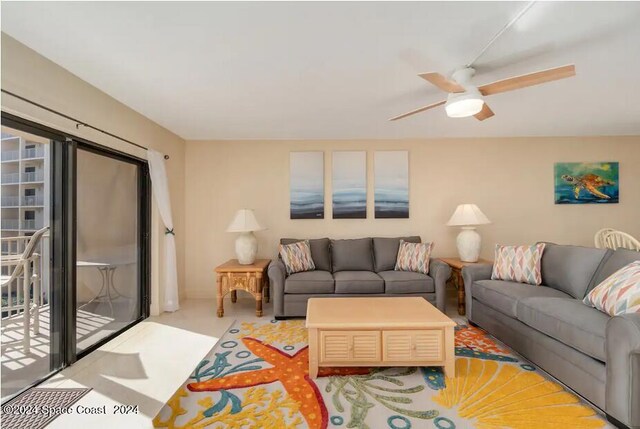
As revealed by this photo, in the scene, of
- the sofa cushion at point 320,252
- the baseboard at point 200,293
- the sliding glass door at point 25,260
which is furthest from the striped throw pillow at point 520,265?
the sliding glass door at point 25,260

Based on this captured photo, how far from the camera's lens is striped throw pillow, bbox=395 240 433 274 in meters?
3.84

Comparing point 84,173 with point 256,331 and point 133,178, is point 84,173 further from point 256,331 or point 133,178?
point 256,331

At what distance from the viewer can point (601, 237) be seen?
4355 millimetres

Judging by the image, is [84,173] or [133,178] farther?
[133,178]

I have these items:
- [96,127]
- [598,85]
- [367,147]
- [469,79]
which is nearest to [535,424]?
[469,79]

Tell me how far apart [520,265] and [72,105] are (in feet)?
14.4

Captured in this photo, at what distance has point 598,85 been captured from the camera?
2.78 metres

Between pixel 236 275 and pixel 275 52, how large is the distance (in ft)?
8.46

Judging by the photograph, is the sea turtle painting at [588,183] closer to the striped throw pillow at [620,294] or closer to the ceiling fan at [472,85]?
the striped throw pillow at [620,294]

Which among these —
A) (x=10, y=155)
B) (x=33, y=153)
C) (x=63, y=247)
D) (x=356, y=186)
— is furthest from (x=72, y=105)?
(x=356, y=186)

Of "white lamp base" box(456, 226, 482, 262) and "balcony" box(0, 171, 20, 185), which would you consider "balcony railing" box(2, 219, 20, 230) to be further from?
"white lamp base" box(456, 226, 482, 262)

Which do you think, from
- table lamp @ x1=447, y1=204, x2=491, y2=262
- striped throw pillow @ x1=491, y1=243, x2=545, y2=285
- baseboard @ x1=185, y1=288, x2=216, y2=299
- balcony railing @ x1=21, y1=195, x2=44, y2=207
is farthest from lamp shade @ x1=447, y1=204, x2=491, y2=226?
balcony railing @ x1=21, y1=195, x2=44, y2=207

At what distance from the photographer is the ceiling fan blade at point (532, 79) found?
6.08 feet

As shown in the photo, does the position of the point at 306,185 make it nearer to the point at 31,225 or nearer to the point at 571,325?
the point at 31,225
